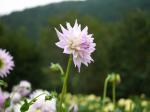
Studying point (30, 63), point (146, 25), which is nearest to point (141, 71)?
point (146, 25)

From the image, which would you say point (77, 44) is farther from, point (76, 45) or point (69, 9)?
point (69, 9)

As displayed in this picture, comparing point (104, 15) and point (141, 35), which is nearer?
point (141, 35)

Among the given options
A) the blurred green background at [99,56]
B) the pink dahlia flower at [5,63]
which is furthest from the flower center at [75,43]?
the blurred green background at [99,56]

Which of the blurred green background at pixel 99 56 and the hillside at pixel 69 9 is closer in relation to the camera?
the blurred green background at pixel 99 56

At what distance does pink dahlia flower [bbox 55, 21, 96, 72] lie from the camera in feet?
5.04

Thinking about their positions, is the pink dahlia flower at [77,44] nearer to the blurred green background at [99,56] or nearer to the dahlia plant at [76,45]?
the dahlia plant at [76,45]

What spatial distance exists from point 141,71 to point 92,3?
4190 cm

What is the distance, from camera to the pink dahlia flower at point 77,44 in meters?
1.54

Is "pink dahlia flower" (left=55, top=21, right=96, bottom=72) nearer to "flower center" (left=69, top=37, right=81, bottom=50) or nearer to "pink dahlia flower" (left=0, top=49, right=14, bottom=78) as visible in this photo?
"flower center" (left=69, top=37, right=81, bottom=50)

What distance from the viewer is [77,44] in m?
1.57

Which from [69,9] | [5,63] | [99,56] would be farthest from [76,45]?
[69,9]

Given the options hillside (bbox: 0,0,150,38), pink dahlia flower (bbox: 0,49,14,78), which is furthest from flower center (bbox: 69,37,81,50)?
hillside (bbox: 0,0,150,38)

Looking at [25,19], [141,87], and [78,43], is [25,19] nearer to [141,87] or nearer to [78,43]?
[141,87]

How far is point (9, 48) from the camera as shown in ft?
99.2
